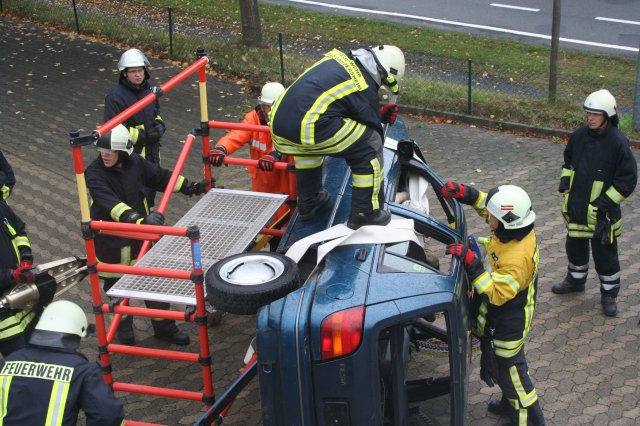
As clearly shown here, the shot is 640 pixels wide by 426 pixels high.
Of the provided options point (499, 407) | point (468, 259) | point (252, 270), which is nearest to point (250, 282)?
point (252, 270)

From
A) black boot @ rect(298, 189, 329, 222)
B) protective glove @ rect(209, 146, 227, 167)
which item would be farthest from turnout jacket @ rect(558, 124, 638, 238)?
protective glove @ rect(209, 146, 227, 167)

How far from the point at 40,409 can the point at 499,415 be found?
3.06 meters

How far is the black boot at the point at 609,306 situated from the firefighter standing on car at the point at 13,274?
14.3 feet

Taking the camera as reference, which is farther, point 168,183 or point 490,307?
point 168,183

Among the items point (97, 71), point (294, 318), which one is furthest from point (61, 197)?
point (294, 318)

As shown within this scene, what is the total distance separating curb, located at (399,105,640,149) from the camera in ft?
35.2

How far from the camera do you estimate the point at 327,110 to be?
16.0 feet

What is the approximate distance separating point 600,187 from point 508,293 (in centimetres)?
213

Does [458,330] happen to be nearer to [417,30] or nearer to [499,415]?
[499,415]

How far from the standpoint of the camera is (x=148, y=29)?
1488 cm

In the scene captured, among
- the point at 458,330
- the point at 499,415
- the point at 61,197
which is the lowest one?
the point at 499,415

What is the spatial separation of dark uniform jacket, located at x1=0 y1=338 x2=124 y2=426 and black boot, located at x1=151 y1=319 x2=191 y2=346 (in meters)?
2.28

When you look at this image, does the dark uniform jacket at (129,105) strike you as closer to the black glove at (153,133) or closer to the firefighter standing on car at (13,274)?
the black glove at (153,133)

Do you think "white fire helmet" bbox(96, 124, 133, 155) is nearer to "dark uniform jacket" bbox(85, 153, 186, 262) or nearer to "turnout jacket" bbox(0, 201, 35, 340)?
"dark uniform jacket" bbox(85, 153, 186, 262)
